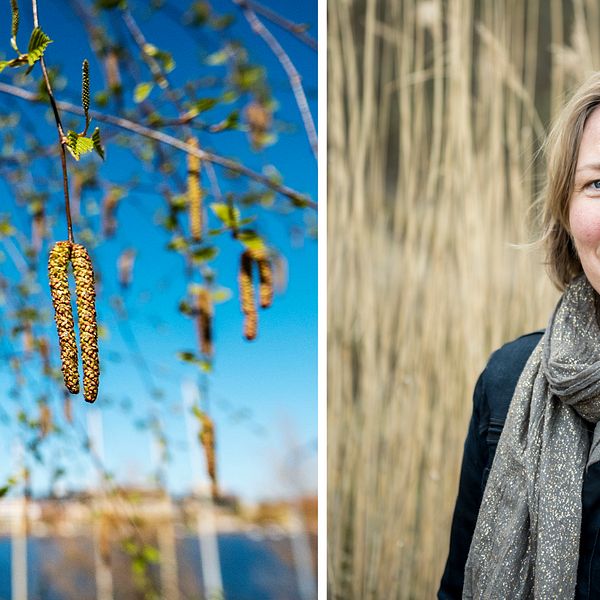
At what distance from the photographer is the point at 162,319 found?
1.58 metres

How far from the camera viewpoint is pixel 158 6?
1570 mm

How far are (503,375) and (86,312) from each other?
60 centimetres

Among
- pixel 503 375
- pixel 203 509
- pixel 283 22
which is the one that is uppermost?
pixel 283 22

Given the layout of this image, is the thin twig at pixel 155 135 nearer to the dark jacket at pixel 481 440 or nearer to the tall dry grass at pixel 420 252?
the tall dry grass at pixel 420 252

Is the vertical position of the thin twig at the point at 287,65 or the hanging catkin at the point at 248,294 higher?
the thin twig at the point at 287,65

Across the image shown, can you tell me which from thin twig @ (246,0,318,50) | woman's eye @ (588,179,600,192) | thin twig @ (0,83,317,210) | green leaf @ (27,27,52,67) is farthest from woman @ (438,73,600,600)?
green leaf @ (27,27,52,67)

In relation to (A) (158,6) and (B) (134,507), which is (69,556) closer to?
(B) (134,507)

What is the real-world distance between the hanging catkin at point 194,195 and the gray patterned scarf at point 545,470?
61 centimetres

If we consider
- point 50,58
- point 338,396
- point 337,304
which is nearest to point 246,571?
point 338,396

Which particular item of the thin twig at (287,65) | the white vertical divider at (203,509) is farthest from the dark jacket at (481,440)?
the thin twig at (287,65)

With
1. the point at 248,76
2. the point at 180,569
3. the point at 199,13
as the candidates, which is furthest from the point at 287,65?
the point at 180,569

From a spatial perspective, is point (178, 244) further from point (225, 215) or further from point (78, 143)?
point (78, 143)

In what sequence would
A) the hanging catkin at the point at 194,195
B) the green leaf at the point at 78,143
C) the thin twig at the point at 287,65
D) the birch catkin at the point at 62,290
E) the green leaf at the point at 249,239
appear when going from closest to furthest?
the green leaf at the point at 78,143 → the birch catkin at the point at 62,290 → the green leaf at the point at 249,239 → the hanging catkin at the point at 194,195 → the thin twig at the point at 287,65

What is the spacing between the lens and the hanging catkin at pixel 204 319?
5.01 ft
